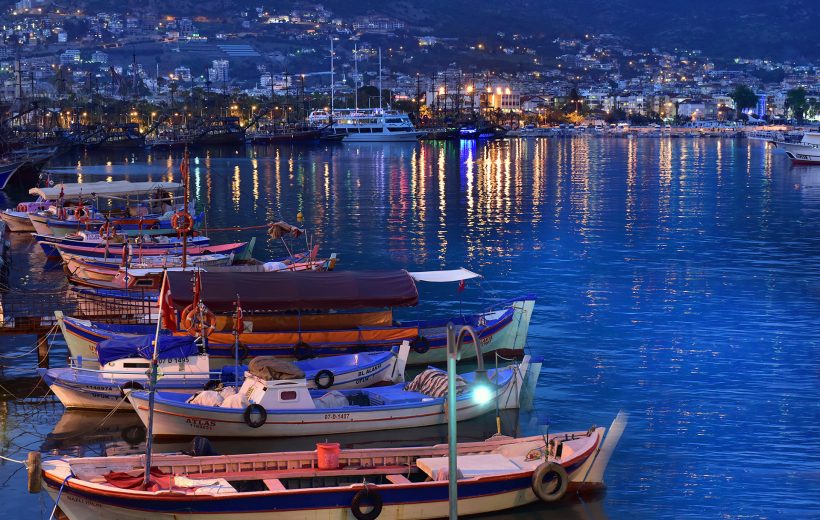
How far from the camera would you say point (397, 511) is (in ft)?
61.2

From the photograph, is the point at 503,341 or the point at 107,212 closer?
the point at 503,341

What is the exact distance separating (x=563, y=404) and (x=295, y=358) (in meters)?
6.15

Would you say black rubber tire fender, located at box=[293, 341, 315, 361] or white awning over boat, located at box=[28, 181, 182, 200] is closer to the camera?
black rubber tire fender, located at box=[293, 341, 315, 361]

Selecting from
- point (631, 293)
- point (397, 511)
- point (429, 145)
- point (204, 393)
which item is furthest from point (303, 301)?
point (429, 145)

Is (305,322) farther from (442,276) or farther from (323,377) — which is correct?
(442,276)

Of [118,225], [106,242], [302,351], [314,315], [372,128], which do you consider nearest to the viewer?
[302,351]

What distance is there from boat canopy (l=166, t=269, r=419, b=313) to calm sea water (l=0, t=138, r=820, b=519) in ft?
12.3

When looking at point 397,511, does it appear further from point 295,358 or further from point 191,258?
point 191,258

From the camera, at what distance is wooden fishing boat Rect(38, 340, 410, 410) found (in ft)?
80.9

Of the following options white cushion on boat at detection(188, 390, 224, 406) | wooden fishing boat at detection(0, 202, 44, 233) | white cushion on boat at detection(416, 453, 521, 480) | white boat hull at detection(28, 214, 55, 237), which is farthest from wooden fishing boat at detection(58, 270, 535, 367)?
wooden fishing boat at detection(0, 202, 44, 233)

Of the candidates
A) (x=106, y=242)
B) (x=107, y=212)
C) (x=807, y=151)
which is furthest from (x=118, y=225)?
(x=807, y=151)

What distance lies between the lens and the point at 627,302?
38344 mm

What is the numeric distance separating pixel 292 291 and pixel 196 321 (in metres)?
2.80

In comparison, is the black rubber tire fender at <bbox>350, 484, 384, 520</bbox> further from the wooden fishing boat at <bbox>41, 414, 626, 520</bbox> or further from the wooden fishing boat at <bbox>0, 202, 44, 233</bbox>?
the wooden fishing boat at <bbox>0, 202, 44, 233</bbox>
